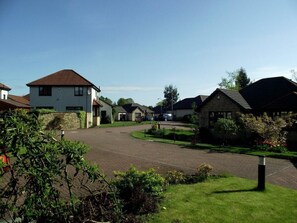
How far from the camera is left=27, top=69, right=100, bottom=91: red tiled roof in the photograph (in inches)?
1683

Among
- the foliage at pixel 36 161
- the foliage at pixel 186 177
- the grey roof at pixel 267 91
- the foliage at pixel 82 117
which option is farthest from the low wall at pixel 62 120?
the foliage at pixel 36 161

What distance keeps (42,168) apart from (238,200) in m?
5.78

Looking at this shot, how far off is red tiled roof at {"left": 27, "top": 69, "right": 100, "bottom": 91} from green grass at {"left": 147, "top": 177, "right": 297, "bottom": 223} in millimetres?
35912

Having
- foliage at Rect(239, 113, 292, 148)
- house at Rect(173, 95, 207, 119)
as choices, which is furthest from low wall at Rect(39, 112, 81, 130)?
house at Rect(173, 95, 207, 119)

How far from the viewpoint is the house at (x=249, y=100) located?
25723 mm

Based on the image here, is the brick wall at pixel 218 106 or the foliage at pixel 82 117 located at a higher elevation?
the brick wall at pixel 218 106

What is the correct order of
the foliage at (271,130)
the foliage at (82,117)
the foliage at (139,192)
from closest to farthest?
the foliage at (139,192) < the foliage at (271,130) < the foliage at (82,117)

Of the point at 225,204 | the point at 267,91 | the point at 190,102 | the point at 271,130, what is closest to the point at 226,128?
the point at 271,130

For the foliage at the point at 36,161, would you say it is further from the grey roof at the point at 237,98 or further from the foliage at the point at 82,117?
the foliage at the point at 82,117

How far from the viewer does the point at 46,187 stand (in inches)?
Answer: 150

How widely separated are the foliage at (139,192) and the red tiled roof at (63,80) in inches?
1426

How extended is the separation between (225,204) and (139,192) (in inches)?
92.0

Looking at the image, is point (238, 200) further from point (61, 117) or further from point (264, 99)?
point (61, 117)

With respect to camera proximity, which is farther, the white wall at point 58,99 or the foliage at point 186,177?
the white wall at point 58,99
